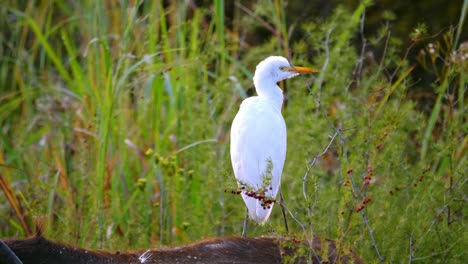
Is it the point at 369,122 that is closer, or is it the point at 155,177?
the point at 369,122

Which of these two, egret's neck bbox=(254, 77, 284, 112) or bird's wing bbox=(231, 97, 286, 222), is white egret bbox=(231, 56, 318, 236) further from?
egret's neck bbox=(254, 77, 284, 112)

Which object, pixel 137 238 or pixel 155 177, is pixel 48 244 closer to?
pixel 137 238

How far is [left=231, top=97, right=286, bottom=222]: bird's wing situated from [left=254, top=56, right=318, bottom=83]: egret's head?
0.75ft

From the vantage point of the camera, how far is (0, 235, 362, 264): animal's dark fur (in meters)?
2.69

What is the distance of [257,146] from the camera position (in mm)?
3807

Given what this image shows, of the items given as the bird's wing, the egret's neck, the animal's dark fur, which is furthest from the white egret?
the animal's dark fur

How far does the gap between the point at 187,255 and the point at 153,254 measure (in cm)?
11

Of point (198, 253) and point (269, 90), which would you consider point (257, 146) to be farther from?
point (198, 253)

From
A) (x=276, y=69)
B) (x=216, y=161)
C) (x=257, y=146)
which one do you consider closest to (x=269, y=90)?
(x=276, y=69)

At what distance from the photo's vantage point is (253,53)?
198 inches

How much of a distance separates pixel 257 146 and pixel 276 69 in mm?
454

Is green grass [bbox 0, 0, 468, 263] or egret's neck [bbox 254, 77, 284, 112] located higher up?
egret's neck [bbox 254, 77, 284, 112]

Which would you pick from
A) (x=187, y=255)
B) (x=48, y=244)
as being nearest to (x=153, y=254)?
(x=187, y=255)

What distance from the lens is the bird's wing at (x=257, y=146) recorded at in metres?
3.75
